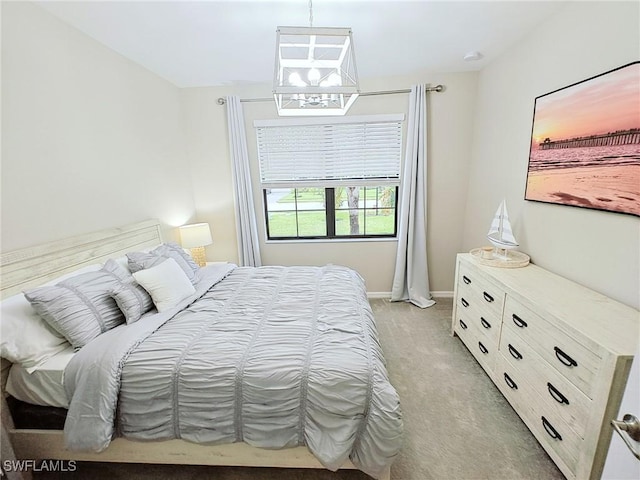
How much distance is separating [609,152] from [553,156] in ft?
1.41

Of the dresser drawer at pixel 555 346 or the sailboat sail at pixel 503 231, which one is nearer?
the dresser drawer at pixel 555 346

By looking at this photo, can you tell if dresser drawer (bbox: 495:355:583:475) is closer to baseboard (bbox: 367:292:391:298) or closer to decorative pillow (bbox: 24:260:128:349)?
baseboard (bbox: 367:292:391:298)

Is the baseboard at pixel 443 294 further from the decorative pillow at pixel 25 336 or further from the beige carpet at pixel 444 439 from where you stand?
the decorative pillow at pixel 25 336

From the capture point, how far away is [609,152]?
164 cm

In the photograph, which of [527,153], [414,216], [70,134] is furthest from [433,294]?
[70,134]

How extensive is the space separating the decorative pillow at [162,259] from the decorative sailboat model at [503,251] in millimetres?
2407

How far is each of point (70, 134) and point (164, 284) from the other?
122cm

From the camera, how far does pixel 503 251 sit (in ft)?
8.38

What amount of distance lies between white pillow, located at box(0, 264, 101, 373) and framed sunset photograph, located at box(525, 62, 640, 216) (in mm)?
3123

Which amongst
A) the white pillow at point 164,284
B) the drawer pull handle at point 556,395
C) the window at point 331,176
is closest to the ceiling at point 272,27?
the window at point 331,176

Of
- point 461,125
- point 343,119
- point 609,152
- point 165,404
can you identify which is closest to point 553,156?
point 609,152

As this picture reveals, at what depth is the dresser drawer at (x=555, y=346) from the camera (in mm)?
1305

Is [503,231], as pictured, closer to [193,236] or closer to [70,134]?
[193,236]

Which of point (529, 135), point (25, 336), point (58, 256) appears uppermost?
point (529, 135)
